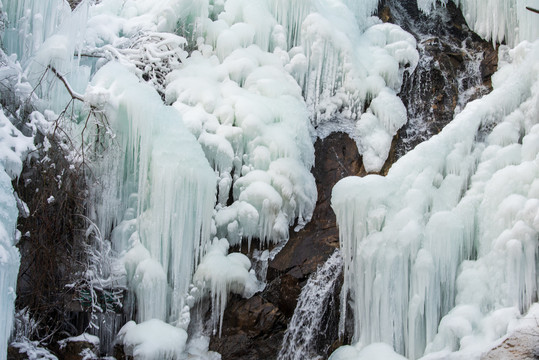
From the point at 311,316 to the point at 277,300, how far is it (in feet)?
1.23

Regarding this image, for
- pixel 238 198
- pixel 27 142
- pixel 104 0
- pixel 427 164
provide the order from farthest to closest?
pixel 104 0 → pixel 238 198 → pixel 427 164 → pixel 27 142

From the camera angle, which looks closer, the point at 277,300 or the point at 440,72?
the point at 277,300

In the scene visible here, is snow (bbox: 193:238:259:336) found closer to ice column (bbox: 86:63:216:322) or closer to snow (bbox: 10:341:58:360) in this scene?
ice column (bbox: 86:63:216:322)

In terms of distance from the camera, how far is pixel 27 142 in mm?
6184

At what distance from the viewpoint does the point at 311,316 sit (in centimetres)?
670

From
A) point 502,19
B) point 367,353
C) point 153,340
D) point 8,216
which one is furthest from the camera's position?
point 502,19

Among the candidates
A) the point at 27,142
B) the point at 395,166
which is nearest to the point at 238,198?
the point at 395,166

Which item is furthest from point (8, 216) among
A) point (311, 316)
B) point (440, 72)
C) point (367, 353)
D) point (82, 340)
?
point (440, 72)

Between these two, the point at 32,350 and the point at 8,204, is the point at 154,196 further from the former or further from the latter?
the point at 32,350

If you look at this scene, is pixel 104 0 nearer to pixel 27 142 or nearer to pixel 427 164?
pixel 27 142

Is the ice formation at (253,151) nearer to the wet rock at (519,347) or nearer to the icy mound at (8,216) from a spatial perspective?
the icy mound at (8,216)

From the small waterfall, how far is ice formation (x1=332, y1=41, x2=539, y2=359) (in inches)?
17.0

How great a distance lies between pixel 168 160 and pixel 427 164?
249 cm

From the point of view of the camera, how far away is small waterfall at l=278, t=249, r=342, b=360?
661cm
